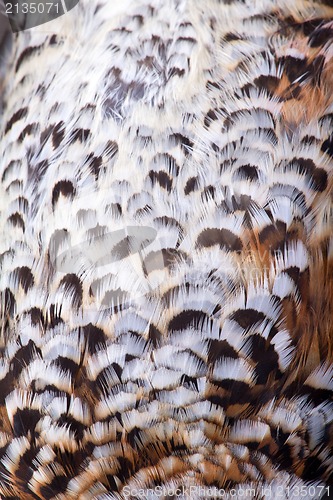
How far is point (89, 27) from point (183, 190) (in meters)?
0.25

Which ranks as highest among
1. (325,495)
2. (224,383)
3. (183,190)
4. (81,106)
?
(81,106)

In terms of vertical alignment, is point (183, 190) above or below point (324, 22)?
below

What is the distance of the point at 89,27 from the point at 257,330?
0.41 m

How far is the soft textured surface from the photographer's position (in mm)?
644

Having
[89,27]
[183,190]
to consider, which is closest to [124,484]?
[183,190]

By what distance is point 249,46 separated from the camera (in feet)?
2.40

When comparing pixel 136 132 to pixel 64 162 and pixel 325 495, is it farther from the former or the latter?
pixel 325 495

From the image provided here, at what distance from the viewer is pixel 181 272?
65 cm

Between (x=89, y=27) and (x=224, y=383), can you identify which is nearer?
(x=224, y=383)

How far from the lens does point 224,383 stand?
64cm

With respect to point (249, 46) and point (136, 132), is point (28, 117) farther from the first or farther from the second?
point (249, 46)

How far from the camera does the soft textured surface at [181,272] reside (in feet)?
2.11

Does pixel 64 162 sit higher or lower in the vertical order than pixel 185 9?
lower

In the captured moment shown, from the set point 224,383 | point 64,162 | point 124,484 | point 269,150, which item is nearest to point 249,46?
point 269,150
